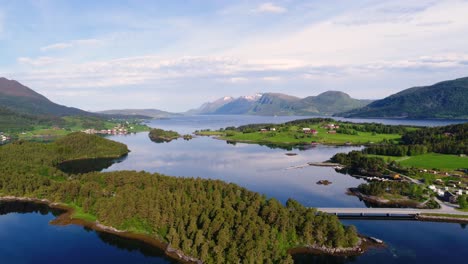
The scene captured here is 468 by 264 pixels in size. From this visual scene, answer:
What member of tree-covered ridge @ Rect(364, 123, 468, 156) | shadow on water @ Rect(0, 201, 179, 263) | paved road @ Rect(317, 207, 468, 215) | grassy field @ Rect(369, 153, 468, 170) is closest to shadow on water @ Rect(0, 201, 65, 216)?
shadow on water @ Rect(0, 201, 179, 263)

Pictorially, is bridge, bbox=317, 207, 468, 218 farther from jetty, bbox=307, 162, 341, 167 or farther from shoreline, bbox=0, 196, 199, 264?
jetty, bbox=307, 162, 341, 167

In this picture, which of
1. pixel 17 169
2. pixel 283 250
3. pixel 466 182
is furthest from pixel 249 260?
pixel 17 169

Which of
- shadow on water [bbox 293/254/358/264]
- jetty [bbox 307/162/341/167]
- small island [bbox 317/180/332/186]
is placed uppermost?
jetty [bbox 307/162/341/167]

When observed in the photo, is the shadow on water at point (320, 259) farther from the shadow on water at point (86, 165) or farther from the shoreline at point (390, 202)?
the shadow on water at point (86, 165)

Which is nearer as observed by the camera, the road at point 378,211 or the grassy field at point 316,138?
the road at point 378,211

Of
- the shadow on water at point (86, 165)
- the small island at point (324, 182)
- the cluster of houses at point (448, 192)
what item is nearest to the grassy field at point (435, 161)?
the cluster of houses at point (448, 192)
